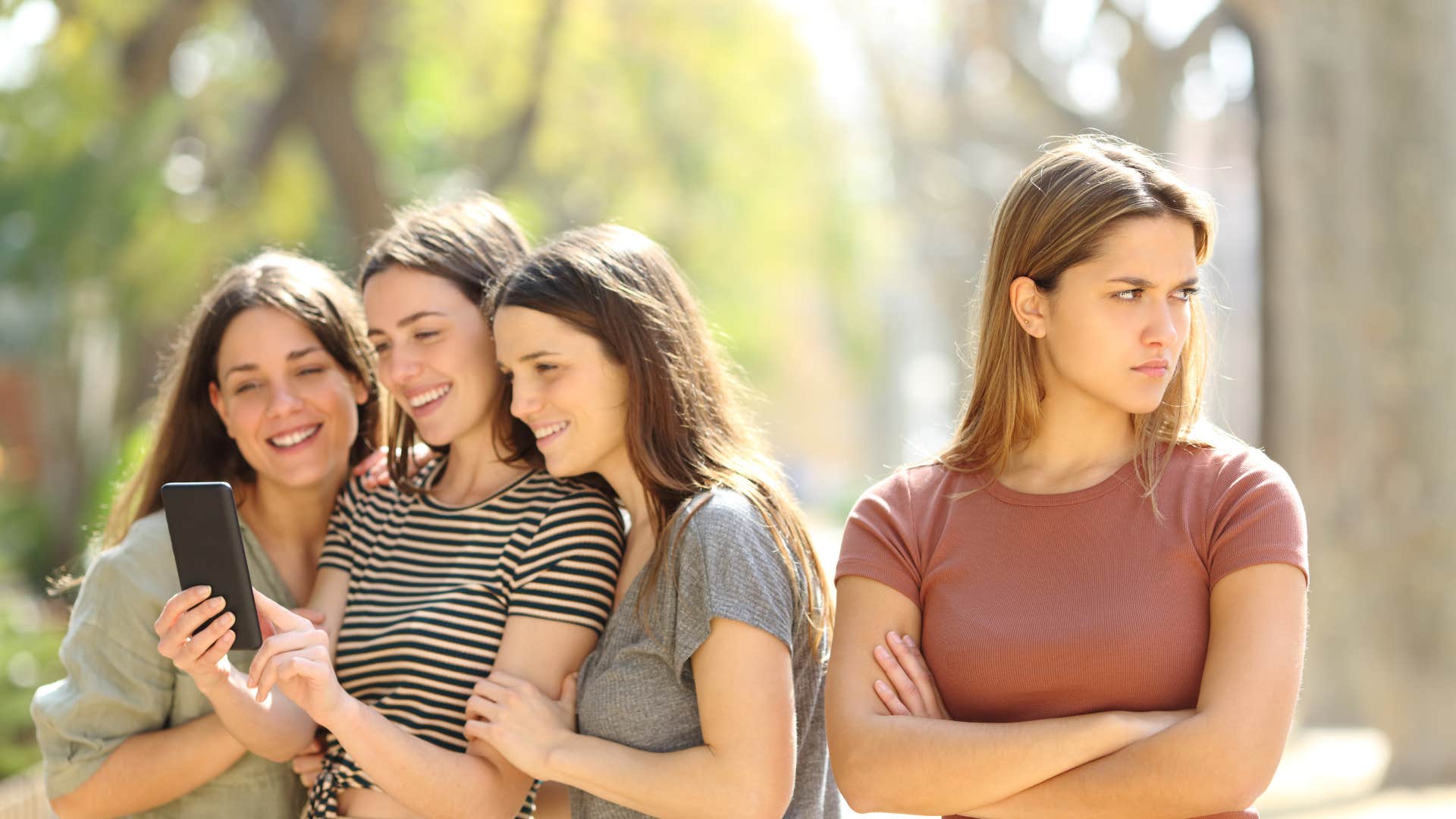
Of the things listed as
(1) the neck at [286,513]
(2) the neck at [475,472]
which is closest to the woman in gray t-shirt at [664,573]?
(2) the neck at [475,472]

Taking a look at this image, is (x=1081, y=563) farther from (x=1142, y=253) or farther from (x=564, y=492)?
(x=564, y=492)

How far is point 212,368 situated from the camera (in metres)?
3.85

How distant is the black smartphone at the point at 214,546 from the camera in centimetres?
304

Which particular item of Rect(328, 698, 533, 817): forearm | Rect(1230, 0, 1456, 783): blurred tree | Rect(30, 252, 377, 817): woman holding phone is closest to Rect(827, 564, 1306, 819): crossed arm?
Rect(328, 698, 533, 817): forearm

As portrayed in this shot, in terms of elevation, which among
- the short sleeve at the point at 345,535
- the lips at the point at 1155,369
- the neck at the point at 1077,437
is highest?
the lips at the point at 1155,369

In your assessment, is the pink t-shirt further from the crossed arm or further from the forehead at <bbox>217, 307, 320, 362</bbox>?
the forehead at <bbox>217, 307, 320, 362</bbox>

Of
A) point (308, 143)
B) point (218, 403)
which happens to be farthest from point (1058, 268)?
point (308, 143)

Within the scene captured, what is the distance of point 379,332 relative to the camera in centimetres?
353

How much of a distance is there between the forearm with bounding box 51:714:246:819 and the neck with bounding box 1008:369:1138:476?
194cm

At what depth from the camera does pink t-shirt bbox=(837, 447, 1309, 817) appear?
2.69 metres

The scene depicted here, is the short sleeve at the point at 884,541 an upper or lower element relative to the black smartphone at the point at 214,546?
upper

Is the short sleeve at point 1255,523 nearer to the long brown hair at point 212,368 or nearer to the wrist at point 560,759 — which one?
the wrist at point 560,759

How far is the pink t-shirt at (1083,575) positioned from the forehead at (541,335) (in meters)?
0.74

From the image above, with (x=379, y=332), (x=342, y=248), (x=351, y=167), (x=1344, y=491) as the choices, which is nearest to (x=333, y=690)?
(x=379, y=332)
